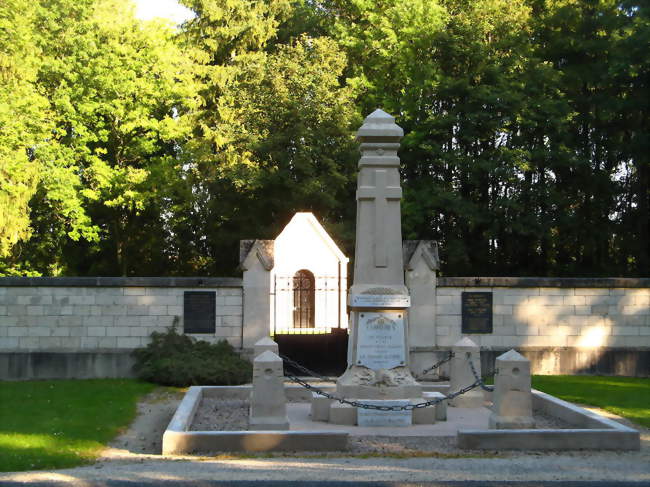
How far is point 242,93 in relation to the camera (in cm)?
3488

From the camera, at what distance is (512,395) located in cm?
1205

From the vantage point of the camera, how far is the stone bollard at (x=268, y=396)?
12086 mm

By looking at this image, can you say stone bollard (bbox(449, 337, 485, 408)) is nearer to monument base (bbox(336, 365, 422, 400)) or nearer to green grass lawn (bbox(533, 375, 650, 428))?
green grass lawn (bbox(533, 375, 650, 428))

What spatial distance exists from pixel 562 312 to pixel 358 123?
51.5 feet

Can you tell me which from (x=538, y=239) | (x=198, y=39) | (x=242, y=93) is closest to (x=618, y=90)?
(x=538, y=239)

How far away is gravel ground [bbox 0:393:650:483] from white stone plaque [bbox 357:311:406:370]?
5.91 ft

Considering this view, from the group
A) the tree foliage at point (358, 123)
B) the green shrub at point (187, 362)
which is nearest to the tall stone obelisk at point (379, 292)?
the green shrub at point (187, 362)

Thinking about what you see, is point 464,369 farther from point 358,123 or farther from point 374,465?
point 358,123

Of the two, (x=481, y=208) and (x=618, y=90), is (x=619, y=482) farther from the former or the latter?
(x=618, y=90)

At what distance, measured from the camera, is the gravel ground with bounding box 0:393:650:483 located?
29.3 ft

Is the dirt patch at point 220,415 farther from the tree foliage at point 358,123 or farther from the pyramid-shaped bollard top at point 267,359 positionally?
the tree foliage at point 358,123

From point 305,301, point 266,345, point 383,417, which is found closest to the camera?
point 383,417

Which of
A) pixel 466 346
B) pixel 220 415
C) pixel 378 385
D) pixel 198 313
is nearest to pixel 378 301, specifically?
pixel 378 385

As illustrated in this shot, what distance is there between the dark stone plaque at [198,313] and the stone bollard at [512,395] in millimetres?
9010
